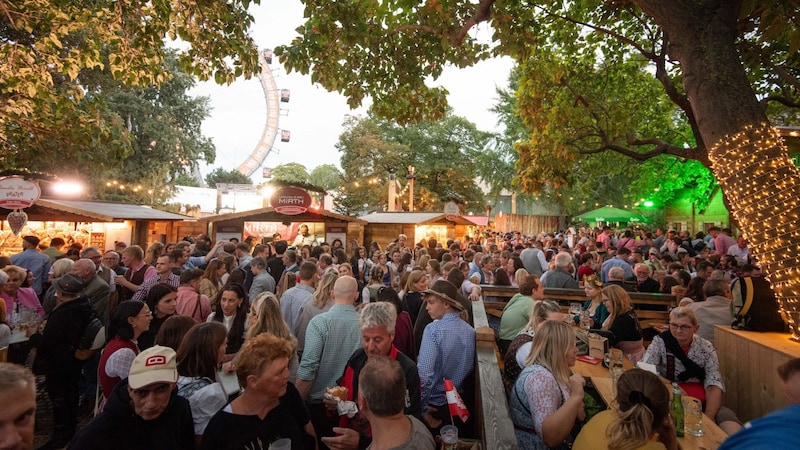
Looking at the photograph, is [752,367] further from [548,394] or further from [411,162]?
[411,162]

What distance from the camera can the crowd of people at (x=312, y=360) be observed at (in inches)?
84.5

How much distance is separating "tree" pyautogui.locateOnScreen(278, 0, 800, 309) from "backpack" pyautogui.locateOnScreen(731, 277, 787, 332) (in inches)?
24.9

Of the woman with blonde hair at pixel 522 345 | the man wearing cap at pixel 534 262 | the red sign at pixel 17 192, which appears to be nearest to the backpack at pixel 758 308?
the woman with blonde hair at pixel 522 345

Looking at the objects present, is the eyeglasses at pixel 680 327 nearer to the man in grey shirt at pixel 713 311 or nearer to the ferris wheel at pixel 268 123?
the man in grey shirt at pixel 713 311

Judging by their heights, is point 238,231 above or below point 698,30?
below

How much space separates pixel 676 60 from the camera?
13.6ft

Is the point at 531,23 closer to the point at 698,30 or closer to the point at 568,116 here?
the point at 568,116

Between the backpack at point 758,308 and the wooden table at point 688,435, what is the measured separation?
5.12ft

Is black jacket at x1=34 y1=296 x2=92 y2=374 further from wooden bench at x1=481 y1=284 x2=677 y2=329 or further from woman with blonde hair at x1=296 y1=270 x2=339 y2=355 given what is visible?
wooden bench at x1=481 y1=284 x2=677 y2=329

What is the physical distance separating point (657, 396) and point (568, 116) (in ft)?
28.6

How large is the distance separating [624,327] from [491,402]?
287cm

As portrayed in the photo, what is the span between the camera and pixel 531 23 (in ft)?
24.1

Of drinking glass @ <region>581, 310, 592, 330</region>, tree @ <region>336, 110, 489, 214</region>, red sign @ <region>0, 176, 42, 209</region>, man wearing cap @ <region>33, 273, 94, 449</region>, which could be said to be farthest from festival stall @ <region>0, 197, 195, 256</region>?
tree @ <region>336, 110, 489, 214</region>

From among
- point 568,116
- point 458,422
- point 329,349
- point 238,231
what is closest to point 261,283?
point 329,349
